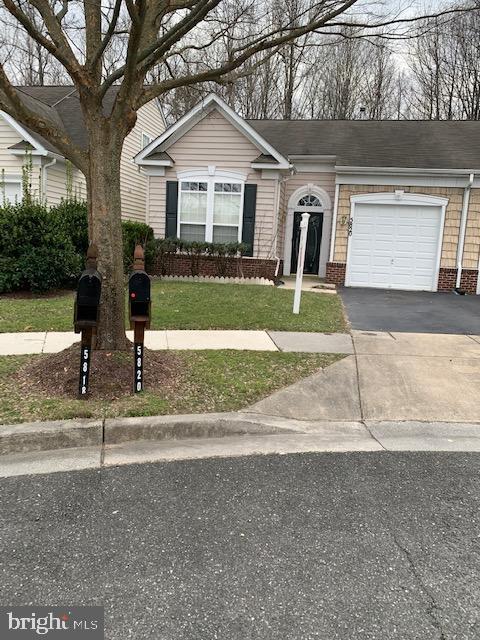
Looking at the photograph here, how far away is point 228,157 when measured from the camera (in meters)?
15.1

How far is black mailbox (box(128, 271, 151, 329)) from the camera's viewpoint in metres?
5.02

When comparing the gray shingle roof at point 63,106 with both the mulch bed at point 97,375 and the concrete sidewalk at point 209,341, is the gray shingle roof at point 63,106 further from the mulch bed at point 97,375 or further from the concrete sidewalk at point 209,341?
the mulch bed at point 97,375

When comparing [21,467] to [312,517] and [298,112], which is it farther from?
[298,112]

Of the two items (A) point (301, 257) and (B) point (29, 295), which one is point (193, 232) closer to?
(B) point (29, 295)

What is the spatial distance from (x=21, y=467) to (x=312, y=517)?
2.27 metres

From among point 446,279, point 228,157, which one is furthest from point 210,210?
point 446,279

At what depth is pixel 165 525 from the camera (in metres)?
3.31

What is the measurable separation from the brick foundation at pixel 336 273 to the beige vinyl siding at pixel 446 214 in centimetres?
16

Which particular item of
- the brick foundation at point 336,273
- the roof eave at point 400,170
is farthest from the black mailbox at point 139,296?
the roof eave at point 400,170

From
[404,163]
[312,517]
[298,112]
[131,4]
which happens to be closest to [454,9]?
[131,4]

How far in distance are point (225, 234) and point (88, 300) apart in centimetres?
1093

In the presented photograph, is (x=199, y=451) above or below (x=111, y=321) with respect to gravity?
below

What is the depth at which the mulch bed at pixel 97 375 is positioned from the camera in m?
5.41

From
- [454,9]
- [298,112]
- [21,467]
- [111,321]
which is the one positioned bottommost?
[21,467]
